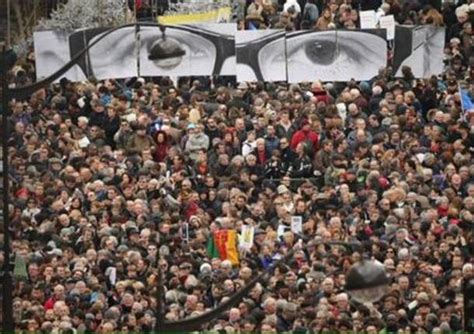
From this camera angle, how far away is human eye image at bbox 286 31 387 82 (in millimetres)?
44469

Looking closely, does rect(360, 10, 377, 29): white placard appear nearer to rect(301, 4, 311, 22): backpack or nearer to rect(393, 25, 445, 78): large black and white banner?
rect(393, 25, 445, 78): large black and white banner

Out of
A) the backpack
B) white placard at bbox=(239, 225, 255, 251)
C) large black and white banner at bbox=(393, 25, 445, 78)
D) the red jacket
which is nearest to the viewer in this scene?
white placard at bbox=(239, 225, 255, 251)

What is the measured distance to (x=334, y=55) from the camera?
1759 inches

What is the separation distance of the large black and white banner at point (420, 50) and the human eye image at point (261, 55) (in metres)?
1.93

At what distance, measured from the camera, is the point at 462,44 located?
45781mm

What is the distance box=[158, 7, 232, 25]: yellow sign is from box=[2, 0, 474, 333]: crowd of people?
6.58 ft

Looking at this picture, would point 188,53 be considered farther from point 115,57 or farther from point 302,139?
point 302,139

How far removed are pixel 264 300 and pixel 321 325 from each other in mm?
1333

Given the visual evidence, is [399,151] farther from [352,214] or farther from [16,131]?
[16,131]

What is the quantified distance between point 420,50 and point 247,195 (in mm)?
7615

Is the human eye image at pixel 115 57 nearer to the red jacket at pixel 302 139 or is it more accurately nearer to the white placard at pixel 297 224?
the red jacket at pixel 302 139

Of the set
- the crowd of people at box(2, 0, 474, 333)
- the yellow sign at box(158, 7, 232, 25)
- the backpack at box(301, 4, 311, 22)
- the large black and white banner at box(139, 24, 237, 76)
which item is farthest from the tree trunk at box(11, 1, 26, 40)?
the large black and white banner at box(139, 24, 237, 76)

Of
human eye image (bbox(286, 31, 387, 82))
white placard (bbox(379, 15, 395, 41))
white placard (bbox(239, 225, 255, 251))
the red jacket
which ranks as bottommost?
white placard (bbox(239, 225, 255, 251))

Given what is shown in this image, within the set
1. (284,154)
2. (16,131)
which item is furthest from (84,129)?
(284,154)
